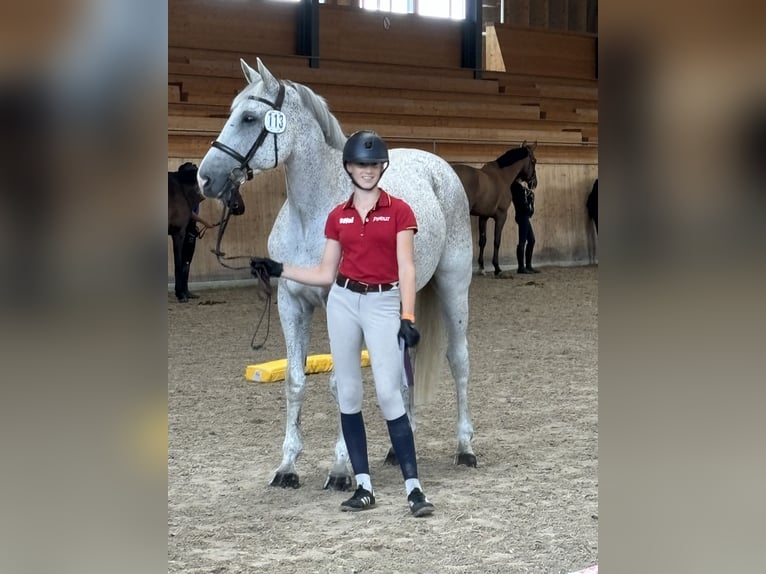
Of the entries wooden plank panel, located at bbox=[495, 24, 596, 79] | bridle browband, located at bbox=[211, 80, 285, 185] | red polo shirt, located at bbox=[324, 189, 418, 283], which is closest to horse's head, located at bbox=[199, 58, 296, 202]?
bridle browband, located at bbox=[211, 80, 285, 185]

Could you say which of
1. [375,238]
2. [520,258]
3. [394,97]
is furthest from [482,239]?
[375,238]

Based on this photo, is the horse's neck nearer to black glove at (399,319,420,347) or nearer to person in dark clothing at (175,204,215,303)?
black glove at (399,319,420,347)

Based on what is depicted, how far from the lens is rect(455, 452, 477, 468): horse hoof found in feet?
16.5

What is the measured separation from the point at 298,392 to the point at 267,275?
2.73 feet

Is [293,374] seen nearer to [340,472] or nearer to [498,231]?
[340,472]

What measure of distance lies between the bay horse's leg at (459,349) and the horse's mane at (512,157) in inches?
427

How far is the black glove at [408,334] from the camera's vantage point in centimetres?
391

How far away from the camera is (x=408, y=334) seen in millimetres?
3914

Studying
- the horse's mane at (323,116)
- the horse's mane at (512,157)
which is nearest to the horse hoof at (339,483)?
the horse's mane at (323,116)

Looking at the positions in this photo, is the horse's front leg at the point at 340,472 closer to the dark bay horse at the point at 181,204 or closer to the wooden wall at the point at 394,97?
the dark bay horse at the point at 181,204
